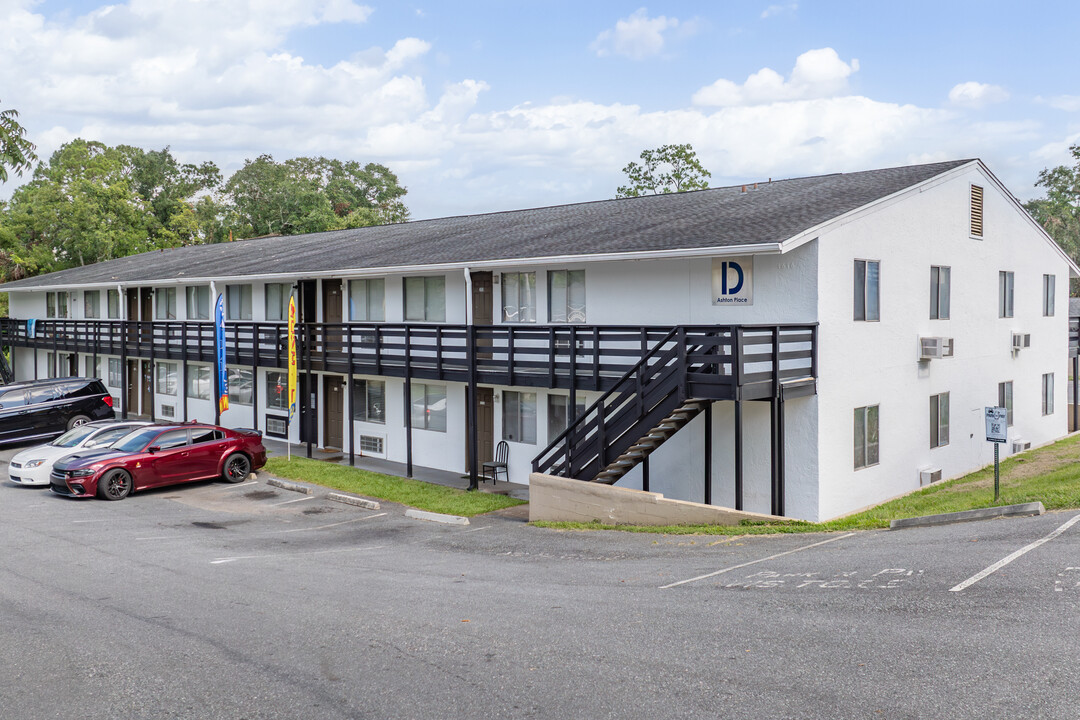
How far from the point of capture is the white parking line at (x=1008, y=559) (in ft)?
30.8

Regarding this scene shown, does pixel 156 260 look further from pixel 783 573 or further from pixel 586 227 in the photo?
pixel 783 573

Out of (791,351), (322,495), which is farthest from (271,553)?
(791,351)

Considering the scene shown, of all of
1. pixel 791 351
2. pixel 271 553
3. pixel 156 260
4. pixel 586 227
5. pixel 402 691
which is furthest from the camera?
pixel 156 260

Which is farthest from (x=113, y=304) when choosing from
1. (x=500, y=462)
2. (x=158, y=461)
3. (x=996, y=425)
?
(x=996, y=425)

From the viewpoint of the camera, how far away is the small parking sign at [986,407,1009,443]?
605 inches

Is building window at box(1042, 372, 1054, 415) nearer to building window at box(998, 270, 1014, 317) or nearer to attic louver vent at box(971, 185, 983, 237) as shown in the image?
building window at box(998, 270, 1014, 317)

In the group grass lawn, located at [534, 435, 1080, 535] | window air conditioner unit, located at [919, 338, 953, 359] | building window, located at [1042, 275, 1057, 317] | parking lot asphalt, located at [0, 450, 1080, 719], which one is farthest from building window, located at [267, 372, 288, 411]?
building window, located at [1042, 275, 1057, 317]

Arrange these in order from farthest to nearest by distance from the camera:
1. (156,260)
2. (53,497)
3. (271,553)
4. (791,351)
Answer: (156,260), (53,497), (791,351), (271,553)

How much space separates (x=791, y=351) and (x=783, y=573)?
216 inches

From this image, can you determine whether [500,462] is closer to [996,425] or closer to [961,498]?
[961,498]

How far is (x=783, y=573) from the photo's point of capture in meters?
10.8

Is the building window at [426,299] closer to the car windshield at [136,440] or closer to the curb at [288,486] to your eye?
the curb at [288,486]

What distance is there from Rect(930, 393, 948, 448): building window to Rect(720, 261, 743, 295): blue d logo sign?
20.3 ft

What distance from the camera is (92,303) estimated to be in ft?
118
